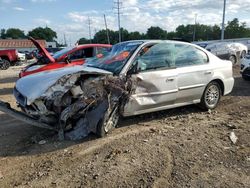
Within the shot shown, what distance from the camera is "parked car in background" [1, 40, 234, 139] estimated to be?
5.28 meters

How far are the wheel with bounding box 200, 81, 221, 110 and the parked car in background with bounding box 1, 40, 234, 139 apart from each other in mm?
26

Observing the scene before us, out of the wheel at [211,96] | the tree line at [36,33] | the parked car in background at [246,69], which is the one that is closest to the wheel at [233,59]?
the parked car in background at [246,69]

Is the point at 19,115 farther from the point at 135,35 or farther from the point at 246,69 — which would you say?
the point at 135,35

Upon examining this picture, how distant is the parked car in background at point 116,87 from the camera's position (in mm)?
5281

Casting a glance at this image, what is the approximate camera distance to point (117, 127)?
6.06m

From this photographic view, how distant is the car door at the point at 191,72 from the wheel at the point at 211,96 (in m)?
0.17

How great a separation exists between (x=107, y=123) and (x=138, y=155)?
1057 millimetres

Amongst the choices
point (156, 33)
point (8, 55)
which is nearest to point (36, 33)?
point (156, 33)

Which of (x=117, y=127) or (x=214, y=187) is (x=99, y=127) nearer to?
(x=117, y=127)

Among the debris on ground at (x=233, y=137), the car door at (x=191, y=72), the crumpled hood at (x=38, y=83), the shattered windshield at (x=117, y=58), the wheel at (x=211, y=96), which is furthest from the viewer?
the wheel at (x=211, y=96)

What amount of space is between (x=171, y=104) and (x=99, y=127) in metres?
1.79

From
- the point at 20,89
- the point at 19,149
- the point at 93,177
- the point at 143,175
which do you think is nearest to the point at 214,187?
the point at 143,175

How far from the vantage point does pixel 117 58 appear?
20.5ft

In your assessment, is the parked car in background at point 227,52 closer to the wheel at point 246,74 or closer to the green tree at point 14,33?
the wheel at point 246,74
